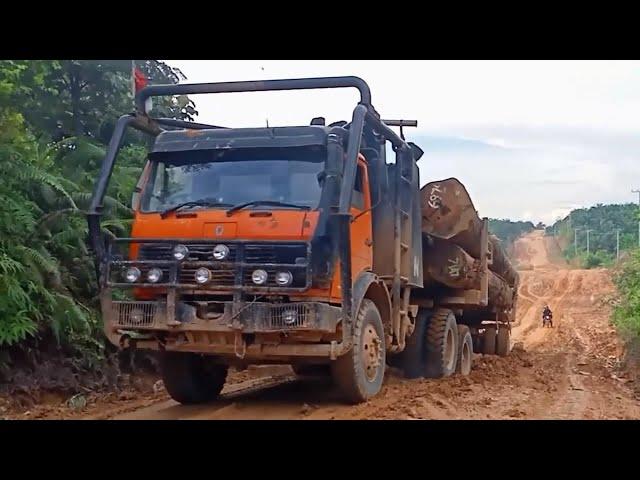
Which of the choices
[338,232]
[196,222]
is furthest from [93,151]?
[338,232]

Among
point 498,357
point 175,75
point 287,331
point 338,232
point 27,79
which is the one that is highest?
point 175,75

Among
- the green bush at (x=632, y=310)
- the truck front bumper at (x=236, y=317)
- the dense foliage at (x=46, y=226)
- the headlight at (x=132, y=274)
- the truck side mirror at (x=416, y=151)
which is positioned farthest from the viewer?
the green bush at (x=632, y=310)

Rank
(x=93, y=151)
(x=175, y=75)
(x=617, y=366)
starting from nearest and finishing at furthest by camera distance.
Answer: (x=93, y=151) → (x=617, y=366) → (x=175, y=75)

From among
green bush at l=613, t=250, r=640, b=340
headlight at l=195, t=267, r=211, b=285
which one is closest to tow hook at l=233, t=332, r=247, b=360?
headlight at l=195, t=267, r=211, b=285

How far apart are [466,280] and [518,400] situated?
114 inches

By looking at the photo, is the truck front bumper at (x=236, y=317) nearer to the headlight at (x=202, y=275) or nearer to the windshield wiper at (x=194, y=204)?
the headlight at (x=202, y=275)

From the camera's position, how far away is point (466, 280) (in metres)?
11.3

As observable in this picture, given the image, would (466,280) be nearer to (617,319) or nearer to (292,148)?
(292,148)

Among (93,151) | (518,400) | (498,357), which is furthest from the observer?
(498,357)

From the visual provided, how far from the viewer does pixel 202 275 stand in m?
7.07

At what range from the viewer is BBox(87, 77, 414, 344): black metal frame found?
707 centimetres

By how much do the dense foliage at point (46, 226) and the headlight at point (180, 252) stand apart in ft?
6.42

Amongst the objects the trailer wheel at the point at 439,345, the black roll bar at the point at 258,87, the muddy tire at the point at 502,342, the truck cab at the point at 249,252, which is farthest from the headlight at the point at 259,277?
the muddy tire at the point at 502,342

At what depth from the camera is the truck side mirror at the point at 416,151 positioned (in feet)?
32.4
